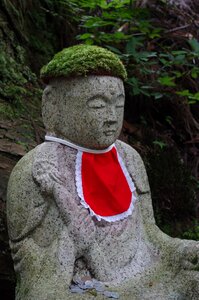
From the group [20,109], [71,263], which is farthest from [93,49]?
[20,109]

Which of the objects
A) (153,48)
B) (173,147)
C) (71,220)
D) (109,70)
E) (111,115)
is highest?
(109,70)

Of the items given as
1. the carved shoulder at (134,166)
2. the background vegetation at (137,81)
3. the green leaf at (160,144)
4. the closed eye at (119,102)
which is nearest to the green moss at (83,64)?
the closed eye at (119,102)

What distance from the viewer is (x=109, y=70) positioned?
3062 mm

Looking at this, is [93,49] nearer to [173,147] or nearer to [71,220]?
[71,220]

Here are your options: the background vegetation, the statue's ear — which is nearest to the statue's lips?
the statue's ear

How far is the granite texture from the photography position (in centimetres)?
→ 287

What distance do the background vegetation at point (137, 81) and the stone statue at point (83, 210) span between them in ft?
3.84

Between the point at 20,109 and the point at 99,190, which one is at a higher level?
the point at 99,190

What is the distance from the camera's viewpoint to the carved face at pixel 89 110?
303cm

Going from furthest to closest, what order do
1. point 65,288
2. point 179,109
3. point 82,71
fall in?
point 179,109 < point 82,71 < point 65,288

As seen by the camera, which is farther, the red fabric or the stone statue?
the red fabric

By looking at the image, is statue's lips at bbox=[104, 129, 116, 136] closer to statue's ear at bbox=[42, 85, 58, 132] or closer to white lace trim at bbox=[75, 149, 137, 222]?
white lace trim at bbox=[75, 149, 137, 222]

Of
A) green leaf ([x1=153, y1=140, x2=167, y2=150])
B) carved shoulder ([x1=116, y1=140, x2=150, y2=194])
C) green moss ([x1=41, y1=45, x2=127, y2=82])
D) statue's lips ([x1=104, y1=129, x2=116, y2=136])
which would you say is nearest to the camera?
green moss ([x1=41, y1=45, x2=127, y2=82])

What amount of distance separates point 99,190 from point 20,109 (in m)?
1.92
